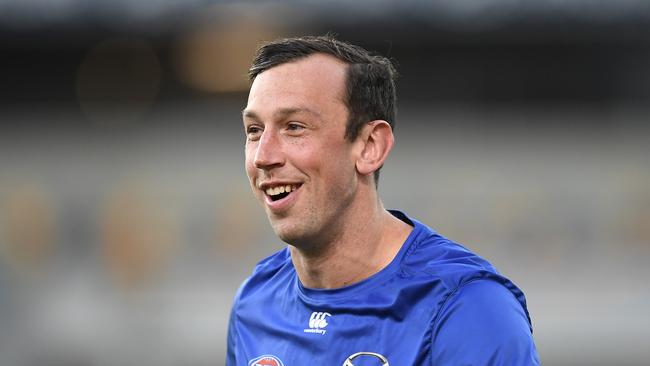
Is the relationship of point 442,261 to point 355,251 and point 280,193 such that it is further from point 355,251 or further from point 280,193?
point 280,193

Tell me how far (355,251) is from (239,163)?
10.2 metres

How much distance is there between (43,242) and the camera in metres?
13.1

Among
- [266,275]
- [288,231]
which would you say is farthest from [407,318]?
[266,275]

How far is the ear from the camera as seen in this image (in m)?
3.15

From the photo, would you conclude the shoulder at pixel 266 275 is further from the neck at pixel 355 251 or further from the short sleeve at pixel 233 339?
the neck at pixel 355 251

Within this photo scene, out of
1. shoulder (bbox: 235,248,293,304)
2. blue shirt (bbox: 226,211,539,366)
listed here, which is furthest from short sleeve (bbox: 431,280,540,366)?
shoulder (bbox: 235,248,293,304)

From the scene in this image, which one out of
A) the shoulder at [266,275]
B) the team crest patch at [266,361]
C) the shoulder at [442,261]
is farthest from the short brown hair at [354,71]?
the team crest patch at [266,361]

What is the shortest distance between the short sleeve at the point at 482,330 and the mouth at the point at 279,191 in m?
0.57

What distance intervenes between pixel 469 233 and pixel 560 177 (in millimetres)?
1516

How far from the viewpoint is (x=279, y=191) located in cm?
303

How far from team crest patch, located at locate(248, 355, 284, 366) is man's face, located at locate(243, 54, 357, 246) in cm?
40

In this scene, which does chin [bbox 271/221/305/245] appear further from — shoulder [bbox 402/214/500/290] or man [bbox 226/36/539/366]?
shoulder [bbox 402/214/500/290]

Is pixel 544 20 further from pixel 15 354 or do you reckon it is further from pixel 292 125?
pixel 292 125

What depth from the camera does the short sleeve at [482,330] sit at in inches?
106
